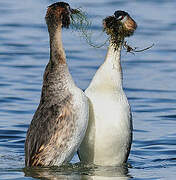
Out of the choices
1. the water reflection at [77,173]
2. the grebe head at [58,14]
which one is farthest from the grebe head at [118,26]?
the water reflection at [77,173]

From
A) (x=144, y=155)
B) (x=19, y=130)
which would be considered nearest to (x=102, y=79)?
(x=144, y=155)

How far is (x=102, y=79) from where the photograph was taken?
13602mm

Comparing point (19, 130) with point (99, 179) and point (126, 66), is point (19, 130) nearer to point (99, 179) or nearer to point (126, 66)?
point (99, 179)

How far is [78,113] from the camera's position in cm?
1299

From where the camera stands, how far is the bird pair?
13047mm

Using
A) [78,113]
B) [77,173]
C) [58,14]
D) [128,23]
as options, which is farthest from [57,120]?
[128,23]

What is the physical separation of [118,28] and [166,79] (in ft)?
22.0

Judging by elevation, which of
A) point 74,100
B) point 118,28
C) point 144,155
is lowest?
point 144,155

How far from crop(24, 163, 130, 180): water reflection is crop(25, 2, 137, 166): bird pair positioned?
11 cm

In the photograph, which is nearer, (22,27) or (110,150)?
(110,150)

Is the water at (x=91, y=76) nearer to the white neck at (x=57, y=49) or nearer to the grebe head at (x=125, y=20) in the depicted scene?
the white neck at (x=57, y=49)

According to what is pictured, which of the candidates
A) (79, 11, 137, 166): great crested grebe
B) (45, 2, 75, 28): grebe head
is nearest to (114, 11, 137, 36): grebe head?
(79, 11, 137, 166): great crested grebe

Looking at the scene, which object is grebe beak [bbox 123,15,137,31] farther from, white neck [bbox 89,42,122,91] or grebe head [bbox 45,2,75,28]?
grebe head [bbox 45,2,75,28]

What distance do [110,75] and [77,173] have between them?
1.46m
